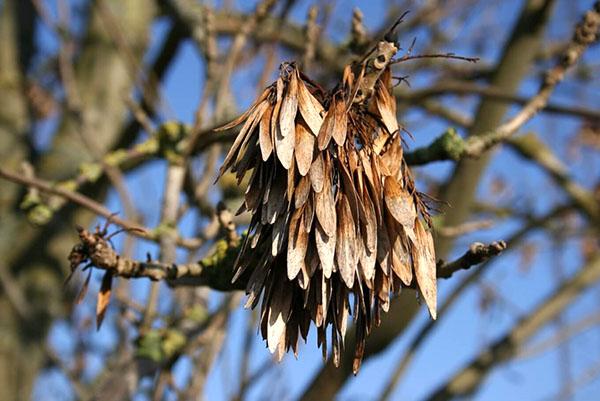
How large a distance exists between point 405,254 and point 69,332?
285 centimetres

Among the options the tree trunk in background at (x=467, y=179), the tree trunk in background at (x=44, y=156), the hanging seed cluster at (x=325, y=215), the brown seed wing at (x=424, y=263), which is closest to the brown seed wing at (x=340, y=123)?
the hanging seed cluster at (x=325, y=215)

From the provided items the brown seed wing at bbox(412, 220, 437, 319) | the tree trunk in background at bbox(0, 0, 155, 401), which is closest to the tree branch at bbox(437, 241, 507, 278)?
the brown seed wing at bbox(412, 220, 437, 319)

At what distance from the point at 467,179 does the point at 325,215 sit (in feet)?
4.72

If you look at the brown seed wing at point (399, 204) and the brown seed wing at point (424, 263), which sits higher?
the brown seed wing at point (399, 204)

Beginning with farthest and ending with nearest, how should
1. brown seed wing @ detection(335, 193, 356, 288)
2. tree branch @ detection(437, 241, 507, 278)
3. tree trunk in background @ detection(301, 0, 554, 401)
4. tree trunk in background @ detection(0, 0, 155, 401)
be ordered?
tree trunk in background @ detection(0, 0, 155, 401), tree trunk in background @ detection(301, 0, 554, 401), tree branch @ detection(437, 241, 507, 278), brown seed wing @ detection(335, 193, 356, 288)

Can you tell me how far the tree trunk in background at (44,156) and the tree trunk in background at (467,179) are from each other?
4.82ft

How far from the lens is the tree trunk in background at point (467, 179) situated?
163cm

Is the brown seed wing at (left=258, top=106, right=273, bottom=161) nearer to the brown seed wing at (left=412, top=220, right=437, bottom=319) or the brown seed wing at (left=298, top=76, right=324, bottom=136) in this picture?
the brown seed wing at (left=298, top=76, right=324, bottom=136)

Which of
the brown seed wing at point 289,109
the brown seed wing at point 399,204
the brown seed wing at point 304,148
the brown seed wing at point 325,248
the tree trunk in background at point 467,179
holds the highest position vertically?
the tree trunk in background at point 467,179

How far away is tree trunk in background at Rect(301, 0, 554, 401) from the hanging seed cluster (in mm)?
884

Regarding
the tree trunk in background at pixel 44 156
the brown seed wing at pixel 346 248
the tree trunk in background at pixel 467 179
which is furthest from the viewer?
the tree trunk in background at pixel 44 156

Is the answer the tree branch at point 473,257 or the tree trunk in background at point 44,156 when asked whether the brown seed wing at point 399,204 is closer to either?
the tree branch at point 473,257

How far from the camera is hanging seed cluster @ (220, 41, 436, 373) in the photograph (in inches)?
27.4

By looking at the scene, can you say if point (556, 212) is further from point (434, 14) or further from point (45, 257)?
point (45, 257)
